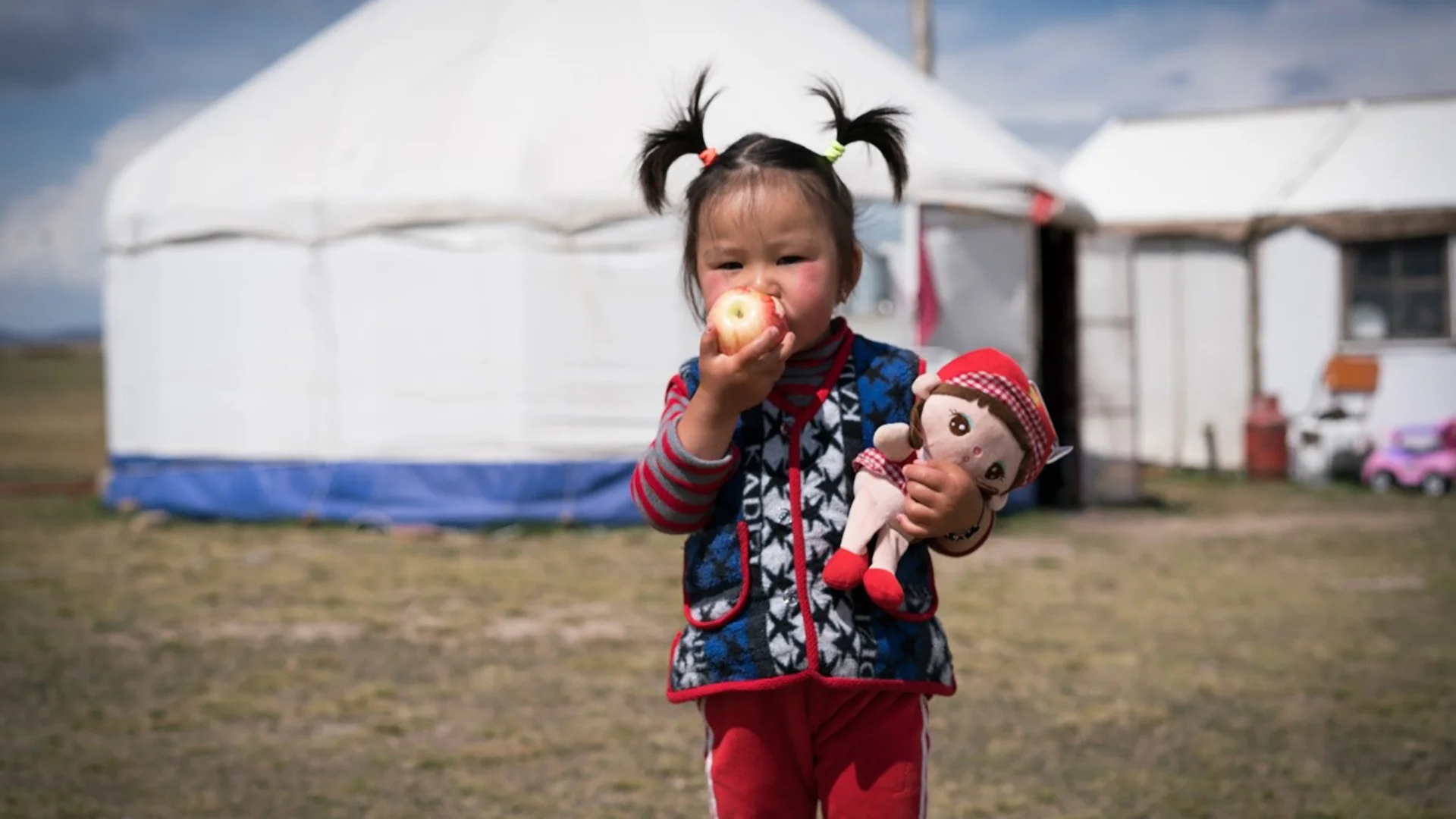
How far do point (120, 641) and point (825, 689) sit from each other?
4582mm

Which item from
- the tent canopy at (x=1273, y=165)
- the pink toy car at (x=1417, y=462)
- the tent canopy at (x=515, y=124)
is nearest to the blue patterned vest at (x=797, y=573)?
the tent canopy at (x=515, y=124)

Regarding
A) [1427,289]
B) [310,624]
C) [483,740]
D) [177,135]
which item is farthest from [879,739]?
[1427,289]

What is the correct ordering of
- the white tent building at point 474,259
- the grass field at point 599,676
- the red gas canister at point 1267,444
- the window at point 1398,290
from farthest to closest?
the red gas canister at point 1267,444 → the window at point 1398,290 → the white tent building at point 474,259 → the grass field at point 599,676

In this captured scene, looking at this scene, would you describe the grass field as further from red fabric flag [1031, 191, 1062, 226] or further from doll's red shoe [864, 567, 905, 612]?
red fabric flag [1031, 191, 1062, 226]

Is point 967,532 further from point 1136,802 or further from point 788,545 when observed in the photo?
point 1136,802

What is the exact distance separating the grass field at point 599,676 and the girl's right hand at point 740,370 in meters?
1.93

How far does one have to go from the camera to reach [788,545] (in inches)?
75.4

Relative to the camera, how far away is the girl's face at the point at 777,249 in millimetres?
1854

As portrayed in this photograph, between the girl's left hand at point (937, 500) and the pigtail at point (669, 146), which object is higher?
the pigtail at point (669, 146)

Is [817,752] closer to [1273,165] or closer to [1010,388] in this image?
[1010,388]

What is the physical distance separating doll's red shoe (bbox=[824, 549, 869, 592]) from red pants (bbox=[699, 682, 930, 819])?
15 cm

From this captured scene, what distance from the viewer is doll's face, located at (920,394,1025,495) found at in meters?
1.82

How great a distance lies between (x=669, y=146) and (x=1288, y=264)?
1203 centimetres

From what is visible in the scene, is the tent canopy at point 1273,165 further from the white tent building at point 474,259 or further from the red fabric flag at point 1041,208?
the red fabric flag at point 1041,208
